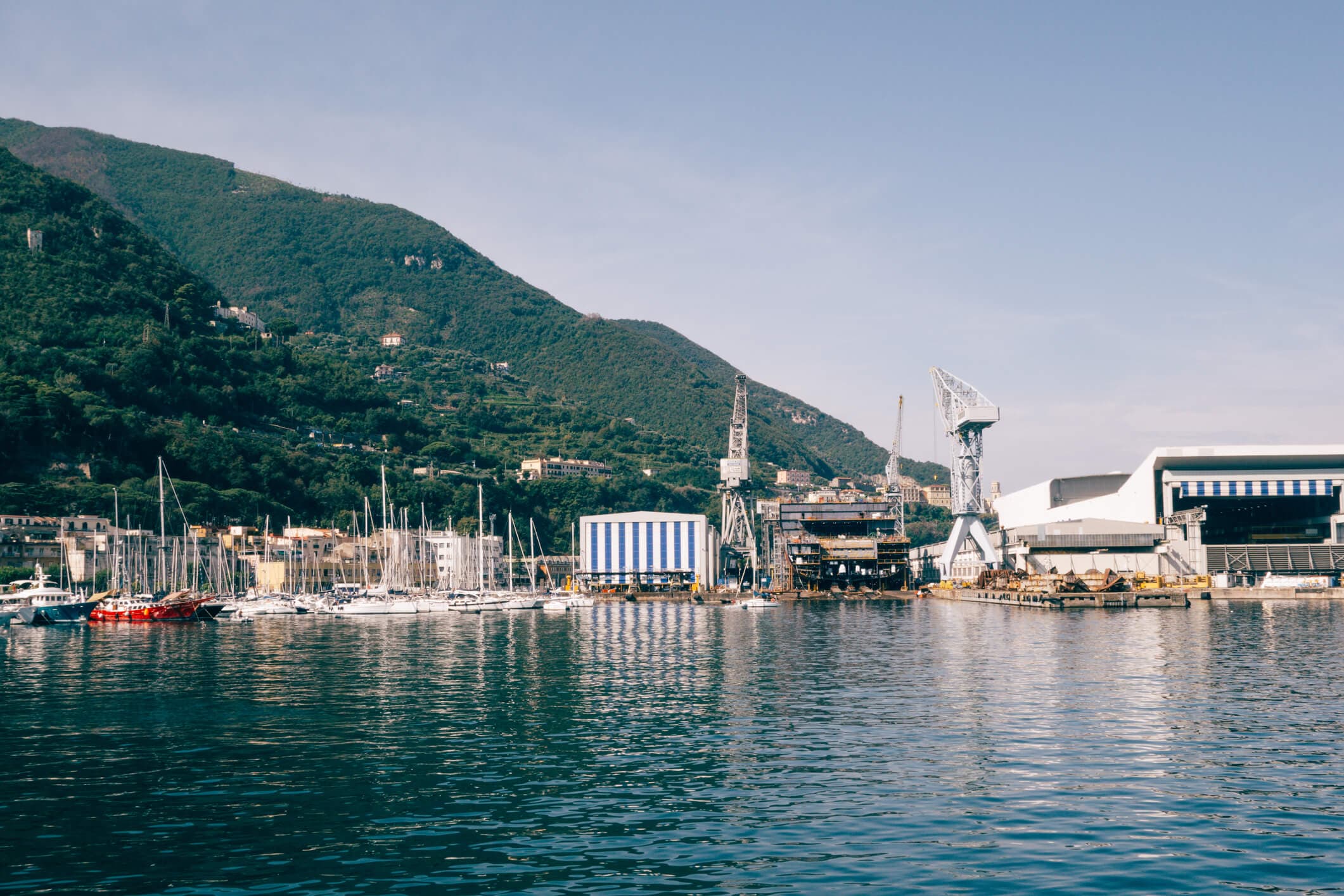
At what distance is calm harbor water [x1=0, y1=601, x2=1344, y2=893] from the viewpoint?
75.0 ft

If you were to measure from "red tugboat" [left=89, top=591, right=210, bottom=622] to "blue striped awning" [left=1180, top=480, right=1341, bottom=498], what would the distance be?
435ft

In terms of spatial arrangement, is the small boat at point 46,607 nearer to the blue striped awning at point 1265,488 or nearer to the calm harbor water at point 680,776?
the calm harbor water at point 680,776

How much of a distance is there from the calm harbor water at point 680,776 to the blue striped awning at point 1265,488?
102 m

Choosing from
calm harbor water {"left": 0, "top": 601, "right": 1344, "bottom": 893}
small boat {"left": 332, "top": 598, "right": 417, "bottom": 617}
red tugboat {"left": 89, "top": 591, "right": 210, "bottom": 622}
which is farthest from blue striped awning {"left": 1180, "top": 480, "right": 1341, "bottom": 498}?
red tugboat {"left": 89, "top": 591, "right": 210, "bottom": 622}

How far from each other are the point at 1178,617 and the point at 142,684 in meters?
91.3

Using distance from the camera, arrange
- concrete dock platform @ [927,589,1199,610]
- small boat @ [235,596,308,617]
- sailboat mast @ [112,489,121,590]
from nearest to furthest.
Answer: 1. small boat @ [235,596,308,617]
2. sailboat mast @ [112,489,121,590]
3. concrete dock platform @ [927,589,1199,610]

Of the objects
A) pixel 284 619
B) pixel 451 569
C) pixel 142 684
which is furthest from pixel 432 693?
pixel 451 569

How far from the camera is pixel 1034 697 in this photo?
47.0 metres

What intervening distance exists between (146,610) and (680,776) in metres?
96.4

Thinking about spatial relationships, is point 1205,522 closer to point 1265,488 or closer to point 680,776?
point 1265,488

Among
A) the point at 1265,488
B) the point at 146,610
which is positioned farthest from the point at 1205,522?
the point at 146,610

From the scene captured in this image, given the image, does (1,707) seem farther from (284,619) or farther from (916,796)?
(284,619)

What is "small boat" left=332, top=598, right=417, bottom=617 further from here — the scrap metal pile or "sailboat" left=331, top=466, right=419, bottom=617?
the scrap metal pile

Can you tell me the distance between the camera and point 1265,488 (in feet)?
521
